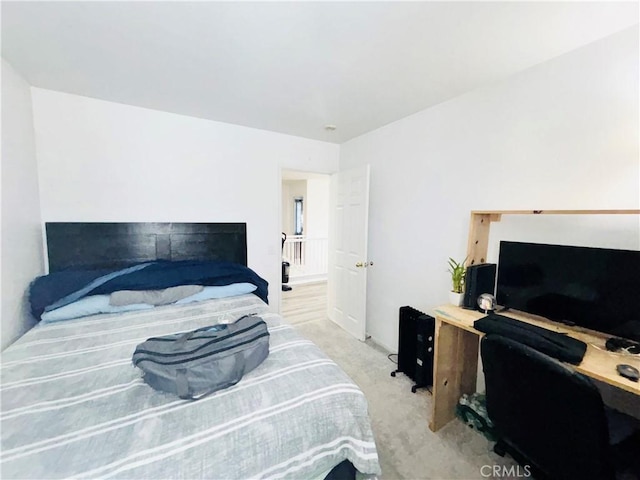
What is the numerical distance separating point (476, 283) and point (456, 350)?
547mm

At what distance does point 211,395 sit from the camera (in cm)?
107

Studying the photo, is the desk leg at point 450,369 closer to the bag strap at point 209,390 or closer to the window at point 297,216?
the bag strap at point 209,390

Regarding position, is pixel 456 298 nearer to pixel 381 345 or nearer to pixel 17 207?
pixel 381 345

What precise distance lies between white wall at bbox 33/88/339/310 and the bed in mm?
1292

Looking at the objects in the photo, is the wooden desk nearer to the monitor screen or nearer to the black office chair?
the monitor screen

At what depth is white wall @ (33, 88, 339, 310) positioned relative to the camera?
224cm

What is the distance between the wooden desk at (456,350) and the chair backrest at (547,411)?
440mm

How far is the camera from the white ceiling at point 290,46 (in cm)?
129

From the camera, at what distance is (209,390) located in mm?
1081

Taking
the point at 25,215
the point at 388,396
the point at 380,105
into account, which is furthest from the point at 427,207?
the point at 25,215

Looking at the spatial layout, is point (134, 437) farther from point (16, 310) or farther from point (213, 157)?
point (213, 157)

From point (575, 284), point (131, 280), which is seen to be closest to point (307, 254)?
point (131, 280)

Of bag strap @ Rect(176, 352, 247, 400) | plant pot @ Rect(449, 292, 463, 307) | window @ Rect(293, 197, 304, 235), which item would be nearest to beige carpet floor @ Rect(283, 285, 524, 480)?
plant pot @ Rect(449, 292, 463, 307)

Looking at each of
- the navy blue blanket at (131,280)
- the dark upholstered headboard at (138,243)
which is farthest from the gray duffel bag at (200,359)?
the dark upholstered headboard at (138,243)
